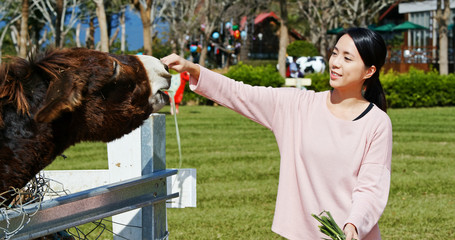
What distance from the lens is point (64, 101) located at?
2.68m

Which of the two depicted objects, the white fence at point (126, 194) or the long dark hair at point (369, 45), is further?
the long dark hair at point (369, 45)

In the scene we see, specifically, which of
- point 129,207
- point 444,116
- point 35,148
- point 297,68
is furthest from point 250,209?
point 297,68

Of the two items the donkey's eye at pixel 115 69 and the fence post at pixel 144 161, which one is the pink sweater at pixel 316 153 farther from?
the donkey's eye at pixel 115 69

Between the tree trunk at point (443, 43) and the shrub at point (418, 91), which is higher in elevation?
the tree trunk at point (443, 43)

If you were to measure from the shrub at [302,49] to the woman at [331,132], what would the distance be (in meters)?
32.8

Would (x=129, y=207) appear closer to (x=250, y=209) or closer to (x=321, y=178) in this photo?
(x=321, y=178)

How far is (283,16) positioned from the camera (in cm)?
Result: 3319

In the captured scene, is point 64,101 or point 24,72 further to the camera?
point 24,72

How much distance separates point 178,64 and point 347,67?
37.1 inches

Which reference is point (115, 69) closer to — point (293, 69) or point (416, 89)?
point (416, 89)

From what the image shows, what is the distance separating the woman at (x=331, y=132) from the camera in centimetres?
344

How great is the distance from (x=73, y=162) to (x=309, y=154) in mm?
8296

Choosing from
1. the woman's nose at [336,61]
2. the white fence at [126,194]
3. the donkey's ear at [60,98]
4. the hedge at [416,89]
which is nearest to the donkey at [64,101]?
the donkey's ear at [60,98]

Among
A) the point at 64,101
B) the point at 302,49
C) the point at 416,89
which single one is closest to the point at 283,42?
the point at 302,49
